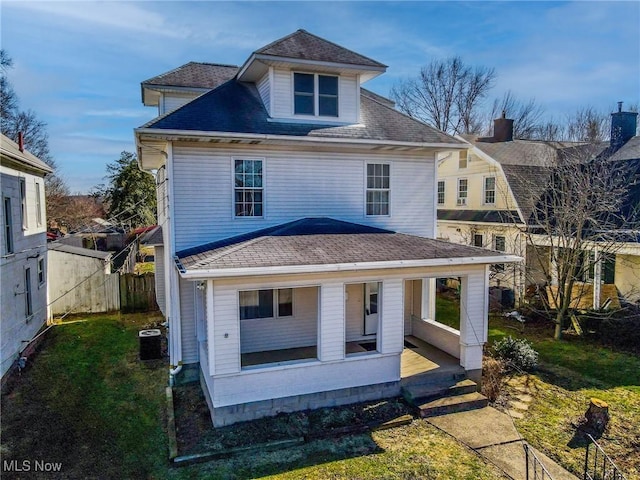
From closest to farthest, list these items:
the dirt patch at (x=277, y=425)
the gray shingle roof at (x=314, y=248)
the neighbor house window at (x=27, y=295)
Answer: the dirt patch at (x=277, y=425)
the gray shingle roof at (x=314, y=248)
the neighbor house window at (x=27, y=295)

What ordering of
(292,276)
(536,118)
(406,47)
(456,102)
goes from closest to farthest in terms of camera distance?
(292,276)
(406,47)
(456,102)
(536,118)

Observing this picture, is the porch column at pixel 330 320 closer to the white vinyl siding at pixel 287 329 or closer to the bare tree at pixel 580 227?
the white vinyl siding at pixel 287 329

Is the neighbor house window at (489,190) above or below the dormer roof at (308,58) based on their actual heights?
below

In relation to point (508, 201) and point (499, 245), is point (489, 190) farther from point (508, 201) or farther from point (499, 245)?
point (499, 245)

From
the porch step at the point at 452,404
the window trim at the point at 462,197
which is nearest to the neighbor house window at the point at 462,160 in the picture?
the window trim at the point at 462,197

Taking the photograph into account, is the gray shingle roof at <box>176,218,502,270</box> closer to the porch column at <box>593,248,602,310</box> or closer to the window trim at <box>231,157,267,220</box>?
the window trim at <box>231,157,267,220</box>

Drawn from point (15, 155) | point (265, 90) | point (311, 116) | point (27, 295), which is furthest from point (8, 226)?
point (311, 116)

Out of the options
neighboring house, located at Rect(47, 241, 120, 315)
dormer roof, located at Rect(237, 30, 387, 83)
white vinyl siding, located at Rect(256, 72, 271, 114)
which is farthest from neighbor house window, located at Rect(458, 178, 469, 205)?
neighboring house, located at Rect(47, 241, 120, 315)

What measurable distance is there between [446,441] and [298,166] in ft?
23.6

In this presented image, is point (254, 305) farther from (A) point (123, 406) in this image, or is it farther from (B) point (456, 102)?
(B) point (456, 102)

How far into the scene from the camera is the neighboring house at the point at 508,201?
15.5 metres

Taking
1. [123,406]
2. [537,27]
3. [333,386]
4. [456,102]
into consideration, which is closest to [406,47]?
[537,27]

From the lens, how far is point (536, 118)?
40844mm

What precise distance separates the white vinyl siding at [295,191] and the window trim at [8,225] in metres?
4.56
